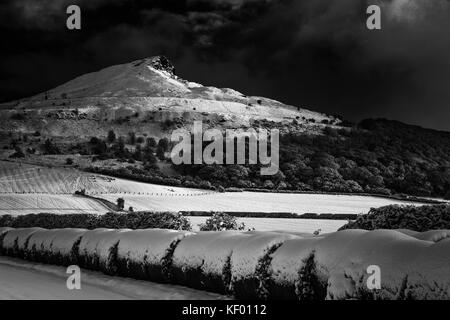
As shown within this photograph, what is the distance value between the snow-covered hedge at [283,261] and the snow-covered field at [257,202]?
47302 millimetres

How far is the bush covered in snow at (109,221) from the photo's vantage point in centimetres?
1897

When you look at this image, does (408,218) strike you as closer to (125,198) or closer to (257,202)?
(125,198)

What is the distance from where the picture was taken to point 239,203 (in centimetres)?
7056

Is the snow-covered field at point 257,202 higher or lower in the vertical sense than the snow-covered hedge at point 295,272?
lower

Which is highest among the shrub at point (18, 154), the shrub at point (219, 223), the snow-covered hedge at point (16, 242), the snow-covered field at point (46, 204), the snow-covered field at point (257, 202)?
the shrub at point (18, 154)

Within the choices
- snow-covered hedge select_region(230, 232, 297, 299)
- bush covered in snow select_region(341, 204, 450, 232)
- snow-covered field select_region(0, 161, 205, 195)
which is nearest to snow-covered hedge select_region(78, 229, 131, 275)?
snow-covered hedge select_region(230, 232, 297, 299)

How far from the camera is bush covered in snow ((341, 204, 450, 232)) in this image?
14.3 meters

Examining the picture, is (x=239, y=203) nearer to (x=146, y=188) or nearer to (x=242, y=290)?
(x=146, y=188)

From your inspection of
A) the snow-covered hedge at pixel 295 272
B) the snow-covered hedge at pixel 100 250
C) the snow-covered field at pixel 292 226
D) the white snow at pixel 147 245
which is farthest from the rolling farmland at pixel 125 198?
the snow-covered hedge at pixel 295 272

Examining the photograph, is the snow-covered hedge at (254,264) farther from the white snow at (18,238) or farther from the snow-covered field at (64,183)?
the snow-covered field at (64,183)

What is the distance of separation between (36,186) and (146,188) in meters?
16.7

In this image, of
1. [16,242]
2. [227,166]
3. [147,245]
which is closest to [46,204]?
[16,242]

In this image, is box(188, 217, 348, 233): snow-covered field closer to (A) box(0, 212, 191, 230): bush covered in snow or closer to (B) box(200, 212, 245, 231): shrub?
(A) box(0, 212, 191, 230): bush covered in snow

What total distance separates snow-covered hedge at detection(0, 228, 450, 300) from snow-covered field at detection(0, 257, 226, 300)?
248 millimetres
